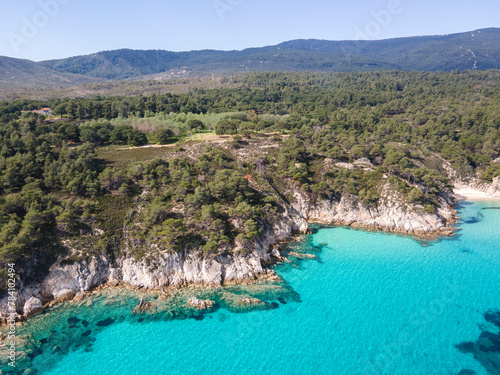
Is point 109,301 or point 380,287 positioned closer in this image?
point 109,301

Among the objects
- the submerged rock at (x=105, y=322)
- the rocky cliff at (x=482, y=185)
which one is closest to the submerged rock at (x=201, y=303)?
the submerged rock at (x=105, y=322)

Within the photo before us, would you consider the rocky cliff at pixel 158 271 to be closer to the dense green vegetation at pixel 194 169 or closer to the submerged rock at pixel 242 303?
the dense green vegetation at pixel 194 169

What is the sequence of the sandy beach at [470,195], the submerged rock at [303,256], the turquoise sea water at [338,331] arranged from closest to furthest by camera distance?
the turquoise sea water at [338,331] → the submerged rock at [303,256] → the sandy beach at [470,195]

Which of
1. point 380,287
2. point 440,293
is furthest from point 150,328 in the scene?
point 440,293

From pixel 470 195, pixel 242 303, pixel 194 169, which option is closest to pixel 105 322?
pixel 242 303

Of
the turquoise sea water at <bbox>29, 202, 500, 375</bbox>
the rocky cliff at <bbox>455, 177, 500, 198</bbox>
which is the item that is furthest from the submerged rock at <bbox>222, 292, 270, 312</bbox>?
the rocky cliff at <bbox>455, 177, 500, 198</bbox>

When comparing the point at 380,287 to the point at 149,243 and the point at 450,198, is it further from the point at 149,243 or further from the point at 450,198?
the point at 450,198
